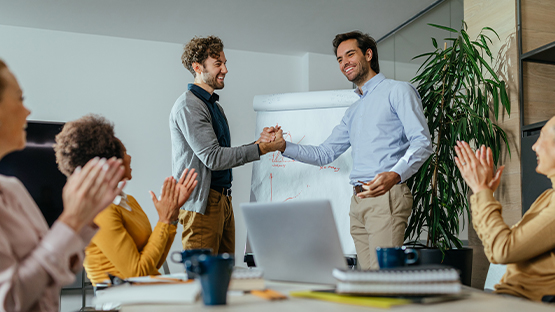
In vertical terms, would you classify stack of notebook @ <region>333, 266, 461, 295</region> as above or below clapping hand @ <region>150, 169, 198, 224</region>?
below

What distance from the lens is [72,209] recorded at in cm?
89

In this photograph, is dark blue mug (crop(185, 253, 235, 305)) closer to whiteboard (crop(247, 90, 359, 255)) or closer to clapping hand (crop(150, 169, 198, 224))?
clapping hand (crop(150, 169, 198, 224))

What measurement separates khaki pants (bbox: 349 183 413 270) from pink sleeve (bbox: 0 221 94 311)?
5.25ft

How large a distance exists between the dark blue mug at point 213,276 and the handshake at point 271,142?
176 cm

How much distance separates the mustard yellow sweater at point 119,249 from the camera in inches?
55.9

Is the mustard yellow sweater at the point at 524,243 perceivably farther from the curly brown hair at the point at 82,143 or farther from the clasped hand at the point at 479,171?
the curly brown hair at the point at 82,143

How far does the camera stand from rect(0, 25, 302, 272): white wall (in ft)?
15.1

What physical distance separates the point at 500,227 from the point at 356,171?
1206 millimetres

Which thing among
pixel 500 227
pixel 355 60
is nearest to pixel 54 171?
pixel 355 60

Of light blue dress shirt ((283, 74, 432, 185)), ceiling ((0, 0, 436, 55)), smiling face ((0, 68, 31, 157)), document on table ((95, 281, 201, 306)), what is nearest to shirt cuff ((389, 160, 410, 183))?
light blue dress shirt ((283, 74, 432, 185))

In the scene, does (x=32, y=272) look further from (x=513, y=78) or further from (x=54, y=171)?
(x=54, y=171)

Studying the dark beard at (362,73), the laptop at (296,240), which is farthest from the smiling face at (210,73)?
the laptop at (296,240)

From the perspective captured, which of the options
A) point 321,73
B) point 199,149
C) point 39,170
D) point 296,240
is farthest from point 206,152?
point 321,73

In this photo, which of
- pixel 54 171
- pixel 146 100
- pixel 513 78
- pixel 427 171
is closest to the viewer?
pixel 513 78
